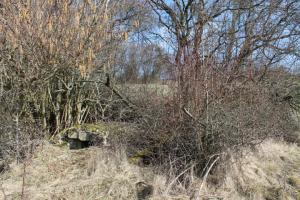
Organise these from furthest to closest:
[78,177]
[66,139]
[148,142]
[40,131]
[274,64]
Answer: [274,64], [66,139], [40,131], [148,142], [78,177]

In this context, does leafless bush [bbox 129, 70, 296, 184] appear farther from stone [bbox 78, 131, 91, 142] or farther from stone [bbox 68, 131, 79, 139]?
stone [bbox 68, 131, 79, 139]

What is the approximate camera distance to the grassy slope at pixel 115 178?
4730 millimetres

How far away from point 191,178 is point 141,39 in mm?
8521

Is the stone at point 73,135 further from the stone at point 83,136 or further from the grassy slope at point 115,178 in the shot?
the grassy slope at point 115,178

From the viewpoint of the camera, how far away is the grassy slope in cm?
473

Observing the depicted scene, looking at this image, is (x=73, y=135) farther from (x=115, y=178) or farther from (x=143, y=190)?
(x=143, y=190)

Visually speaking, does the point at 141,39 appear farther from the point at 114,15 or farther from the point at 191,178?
the point at 191,178

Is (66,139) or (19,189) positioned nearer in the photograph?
(19,189)

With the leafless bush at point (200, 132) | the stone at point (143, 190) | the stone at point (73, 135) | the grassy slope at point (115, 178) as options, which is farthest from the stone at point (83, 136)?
the stone at point (143, 190)

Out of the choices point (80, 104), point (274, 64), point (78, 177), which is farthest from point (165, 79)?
point (274, 64)

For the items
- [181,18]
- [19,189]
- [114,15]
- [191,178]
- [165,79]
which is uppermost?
[181,18]

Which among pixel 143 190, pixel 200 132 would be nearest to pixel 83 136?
pixel 143 190

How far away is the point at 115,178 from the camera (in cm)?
512

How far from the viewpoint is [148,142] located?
18.7ft
